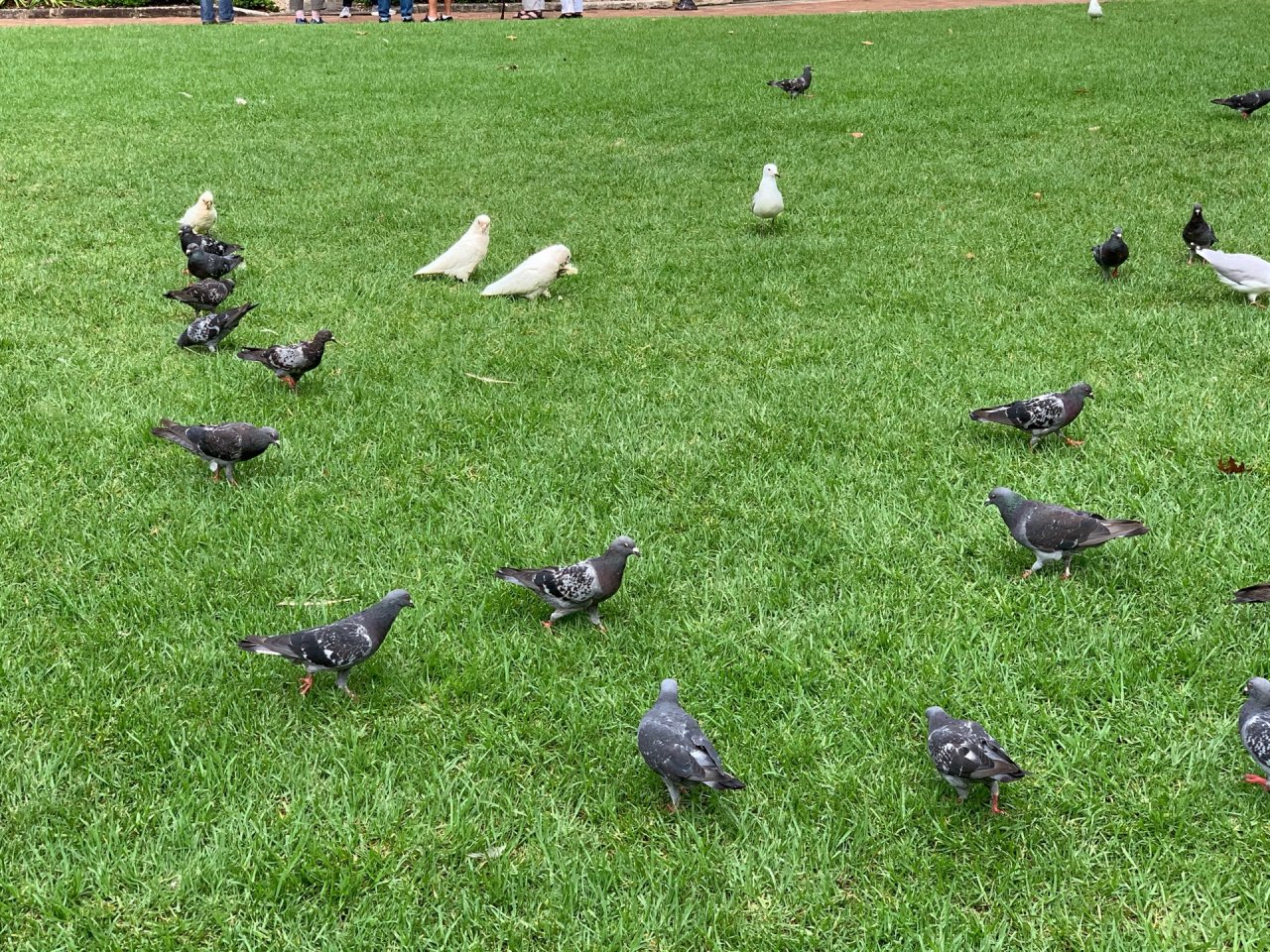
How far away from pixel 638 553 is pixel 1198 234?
19.2 ft

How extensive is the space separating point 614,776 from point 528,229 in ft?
21.7

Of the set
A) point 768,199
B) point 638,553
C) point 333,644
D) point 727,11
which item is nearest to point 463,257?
Result: point 768,199

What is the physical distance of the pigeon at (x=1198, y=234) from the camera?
24.5 feet

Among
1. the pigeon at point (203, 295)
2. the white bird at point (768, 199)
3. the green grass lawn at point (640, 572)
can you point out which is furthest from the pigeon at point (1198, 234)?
the pigeon at point (203, 295)

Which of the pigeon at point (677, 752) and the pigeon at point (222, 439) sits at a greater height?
the pigeon at point (222, 439)

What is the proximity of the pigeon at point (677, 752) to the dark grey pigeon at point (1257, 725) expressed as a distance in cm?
158

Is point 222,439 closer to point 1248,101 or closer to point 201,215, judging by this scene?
point 201,215

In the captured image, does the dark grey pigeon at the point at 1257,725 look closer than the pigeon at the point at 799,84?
Yes

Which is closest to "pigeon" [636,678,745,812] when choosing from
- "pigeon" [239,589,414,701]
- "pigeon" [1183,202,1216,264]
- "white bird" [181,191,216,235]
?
"pigeon" [239,589,414,701]

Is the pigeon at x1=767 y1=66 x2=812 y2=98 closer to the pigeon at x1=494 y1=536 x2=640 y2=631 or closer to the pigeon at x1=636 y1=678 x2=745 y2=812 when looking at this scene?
the pigeon at x1=494 y1=536 x2=640 y2=631

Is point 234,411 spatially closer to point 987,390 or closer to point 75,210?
point 987,390

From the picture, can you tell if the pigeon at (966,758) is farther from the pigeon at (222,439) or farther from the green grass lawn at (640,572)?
the pigeon at (222,439)

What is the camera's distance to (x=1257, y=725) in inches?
121

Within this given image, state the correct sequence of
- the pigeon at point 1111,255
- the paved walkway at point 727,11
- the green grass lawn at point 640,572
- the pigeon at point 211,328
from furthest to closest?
the paved walkway at point 727,11
the pigeon at point 1111,255
the pigeon at point 211,328
the green grass lawn at point 640,572
